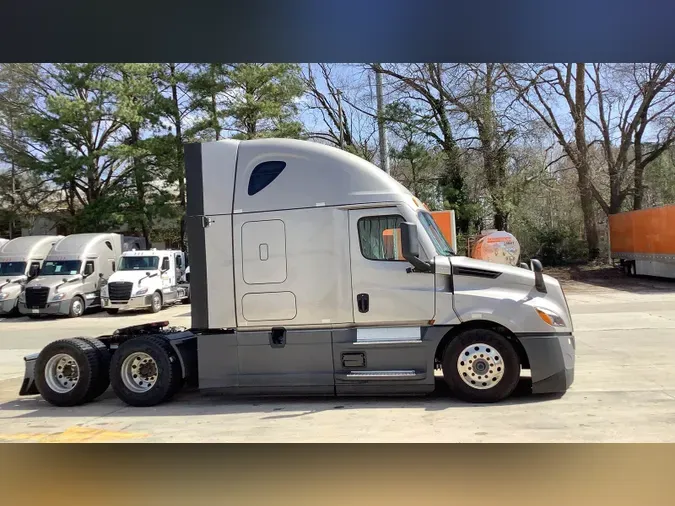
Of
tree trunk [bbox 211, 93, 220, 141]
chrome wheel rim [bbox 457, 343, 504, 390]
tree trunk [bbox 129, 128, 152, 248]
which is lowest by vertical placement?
chrome wheel rim [bbox 457, 343, 504, 390]

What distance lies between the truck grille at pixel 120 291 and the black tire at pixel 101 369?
14.2 metres

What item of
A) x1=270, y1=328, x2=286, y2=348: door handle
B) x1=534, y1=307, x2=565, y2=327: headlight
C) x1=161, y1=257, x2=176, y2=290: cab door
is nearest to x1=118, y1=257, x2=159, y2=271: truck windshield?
x1=161, y1=257, x2=176, y2=290: cab door

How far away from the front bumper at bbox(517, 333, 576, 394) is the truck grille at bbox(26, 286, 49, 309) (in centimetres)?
1955

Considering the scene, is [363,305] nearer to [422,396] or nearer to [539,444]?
[422,396]

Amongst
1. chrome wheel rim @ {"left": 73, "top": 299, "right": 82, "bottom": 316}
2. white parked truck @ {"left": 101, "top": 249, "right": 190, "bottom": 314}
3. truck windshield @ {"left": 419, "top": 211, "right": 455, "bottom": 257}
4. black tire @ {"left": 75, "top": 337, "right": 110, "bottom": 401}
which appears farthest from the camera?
chrome wheel rim @ {"left": 73, "top": 299, "right": 82, "bottom": 316}

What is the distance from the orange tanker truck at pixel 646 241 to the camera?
22484 millimetres

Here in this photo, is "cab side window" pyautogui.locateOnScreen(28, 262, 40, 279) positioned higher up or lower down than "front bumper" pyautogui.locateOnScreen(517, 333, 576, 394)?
higher up

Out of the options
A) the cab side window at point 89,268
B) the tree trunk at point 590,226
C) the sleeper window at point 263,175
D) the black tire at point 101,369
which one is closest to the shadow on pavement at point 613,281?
the tree trunk at point 590,226

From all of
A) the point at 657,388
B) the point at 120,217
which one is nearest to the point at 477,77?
the point at 120,217

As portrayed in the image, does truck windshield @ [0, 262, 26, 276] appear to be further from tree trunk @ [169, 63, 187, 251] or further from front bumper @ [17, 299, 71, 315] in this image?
tree trunk @ [169, 63, 187, 251]

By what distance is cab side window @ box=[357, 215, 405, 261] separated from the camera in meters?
7.11

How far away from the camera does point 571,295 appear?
21.3m
